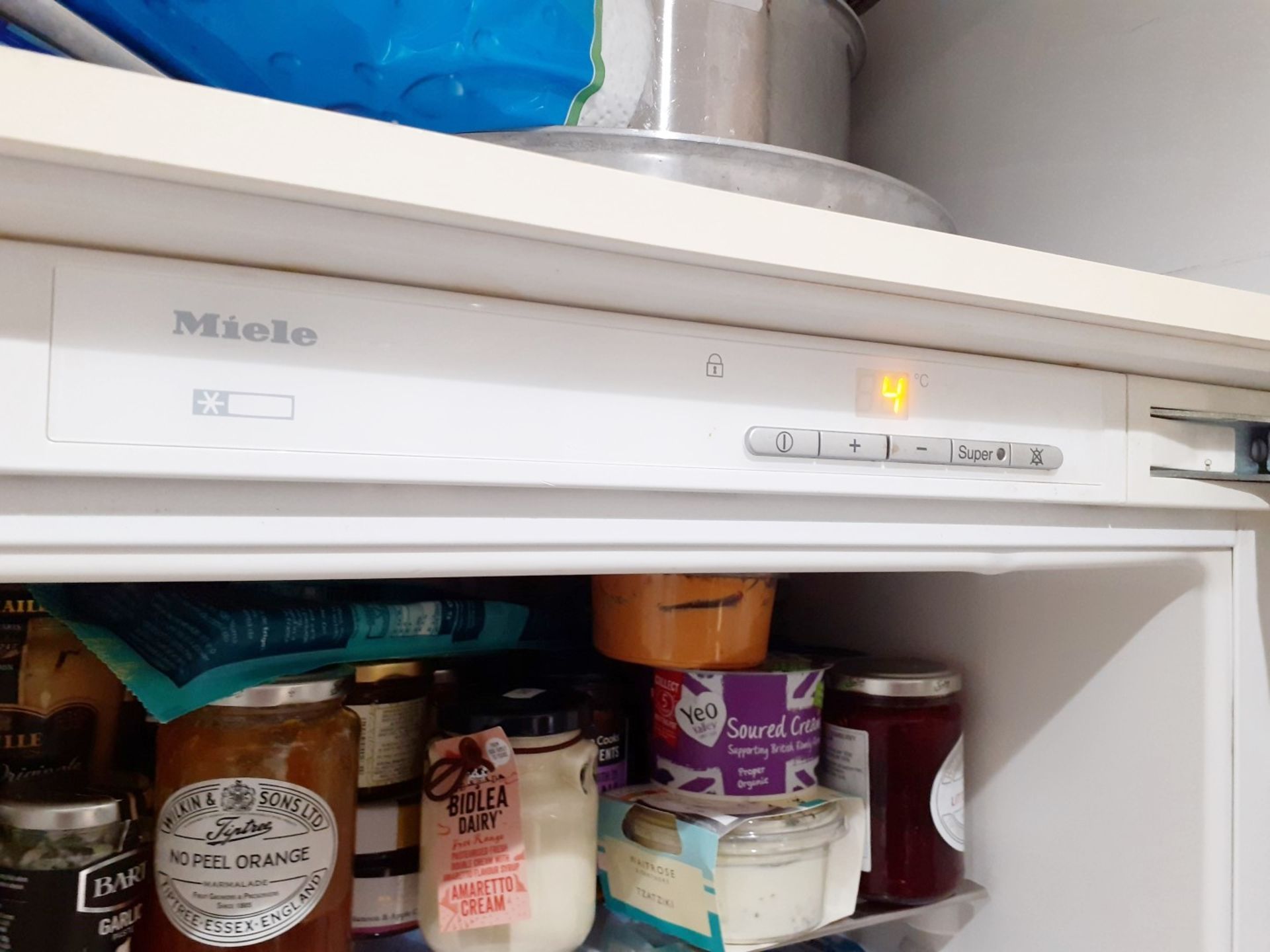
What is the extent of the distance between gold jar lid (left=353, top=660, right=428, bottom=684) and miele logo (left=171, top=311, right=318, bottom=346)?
0.34 metres

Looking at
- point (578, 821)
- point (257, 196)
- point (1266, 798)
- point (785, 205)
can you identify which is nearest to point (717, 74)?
point (785, 205)

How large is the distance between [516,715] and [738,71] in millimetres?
481

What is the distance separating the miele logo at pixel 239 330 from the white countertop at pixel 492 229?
3 centimetres

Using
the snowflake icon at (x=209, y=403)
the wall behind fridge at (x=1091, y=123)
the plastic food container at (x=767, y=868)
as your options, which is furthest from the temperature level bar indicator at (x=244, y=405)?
the wall behind fridge at (x=1091, y=123)

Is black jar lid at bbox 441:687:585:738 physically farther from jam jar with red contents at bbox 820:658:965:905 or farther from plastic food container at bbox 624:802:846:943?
jam jar with red contents at bbox 820:658:965:905

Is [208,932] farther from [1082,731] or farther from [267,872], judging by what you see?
[1082,731]

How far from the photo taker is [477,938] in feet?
1.87

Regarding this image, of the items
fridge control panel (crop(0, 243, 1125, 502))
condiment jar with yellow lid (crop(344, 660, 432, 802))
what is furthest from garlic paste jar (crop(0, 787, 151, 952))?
fridge control panel (crop(0, 243, 1125, 502))

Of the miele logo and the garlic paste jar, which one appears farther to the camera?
the garlic paste jar

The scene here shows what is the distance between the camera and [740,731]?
67 cm

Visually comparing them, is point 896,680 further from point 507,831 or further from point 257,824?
point 257,824

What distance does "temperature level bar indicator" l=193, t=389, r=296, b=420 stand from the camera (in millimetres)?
332

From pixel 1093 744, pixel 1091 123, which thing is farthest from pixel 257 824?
pixel 1091 123

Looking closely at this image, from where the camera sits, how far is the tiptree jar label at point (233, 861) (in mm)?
503
